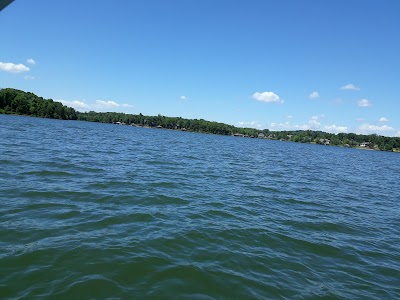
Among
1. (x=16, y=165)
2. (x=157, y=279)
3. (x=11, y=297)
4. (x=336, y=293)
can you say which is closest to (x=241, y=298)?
(x=157, y=279)

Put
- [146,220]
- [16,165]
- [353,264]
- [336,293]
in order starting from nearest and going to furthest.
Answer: [336,293]
[353,264]
[146,220]
[16,165]

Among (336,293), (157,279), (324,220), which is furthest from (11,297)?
(324,220)

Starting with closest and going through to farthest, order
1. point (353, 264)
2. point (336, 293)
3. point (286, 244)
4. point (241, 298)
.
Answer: point (241, 298)
point (336, 293)
point (353, 264)
point (286, 244)

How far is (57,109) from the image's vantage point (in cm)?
18688

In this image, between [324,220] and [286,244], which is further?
[324,220]

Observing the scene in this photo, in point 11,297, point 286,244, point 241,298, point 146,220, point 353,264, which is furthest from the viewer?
point 146,220

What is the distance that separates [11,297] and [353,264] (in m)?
10.6

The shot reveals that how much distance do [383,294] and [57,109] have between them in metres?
206

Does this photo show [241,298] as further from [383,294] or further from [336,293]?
[383,294]

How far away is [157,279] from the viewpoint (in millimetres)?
7734

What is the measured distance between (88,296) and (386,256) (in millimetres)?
11320

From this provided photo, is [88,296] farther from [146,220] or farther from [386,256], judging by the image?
[386,256]

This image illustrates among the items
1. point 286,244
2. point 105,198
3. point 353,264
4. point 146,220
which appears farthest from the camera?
point 105,198

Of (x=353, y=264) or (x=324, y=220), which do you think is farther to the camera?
(x=324, y=220)
